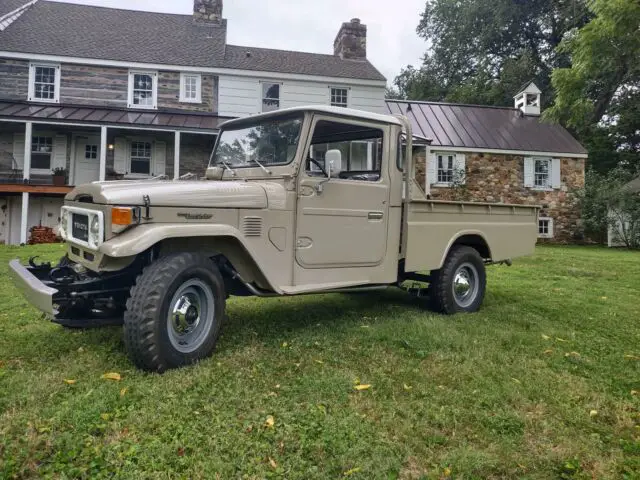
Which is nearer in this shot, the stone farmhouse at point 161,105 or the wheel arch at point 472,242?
the wheel arch at point 472,242

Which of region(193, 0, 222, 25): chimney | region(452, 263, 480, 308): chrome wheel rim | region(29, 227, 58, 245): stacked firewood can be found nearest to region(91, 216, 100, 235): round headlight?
region(452, 263, 480, 308): chrome wheel rim

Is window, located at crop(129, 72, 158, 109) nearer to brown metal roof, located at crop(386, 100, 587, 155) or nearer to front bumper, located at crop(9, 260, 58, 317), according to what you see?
brown metal roof, located at crop(386, 100, 587, 155)

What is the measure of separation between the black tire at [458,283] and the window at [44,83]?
16266mm

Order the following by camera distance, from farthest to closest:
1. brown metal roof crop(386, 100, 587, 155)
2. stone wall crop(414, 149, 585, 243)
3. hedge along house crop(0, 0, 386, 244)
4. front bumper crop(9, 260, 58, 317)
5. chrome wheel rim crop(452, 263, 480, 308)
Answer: brown metal roof crop(386, 100, 587, 155) < stone wall crop(414, 149, 585, 243) < hedge along house crop(0, 0, 386, 244) < chrome wheel rim crop(452, 263, 480, 308) < front bumper crop(9, 260, 58, 317)

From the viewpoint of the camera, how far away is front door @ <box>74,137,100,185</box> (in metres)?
17.0

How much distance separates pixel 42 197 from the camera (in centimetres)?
1603

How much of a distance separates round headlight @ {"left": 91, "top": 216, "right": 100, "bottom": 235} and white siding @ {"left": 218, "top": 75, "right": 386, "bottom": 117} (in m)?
14.5

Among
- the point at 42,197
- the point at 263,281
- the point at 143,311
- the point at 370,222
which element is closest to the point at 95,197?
the point at 143,311

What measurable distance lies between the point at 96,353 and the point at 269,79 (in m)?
15.4

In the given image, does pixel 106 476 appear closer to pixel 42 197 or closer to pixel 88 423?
pixel 88 423

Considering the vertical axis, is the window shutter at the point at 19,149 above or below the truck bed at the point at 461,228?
above

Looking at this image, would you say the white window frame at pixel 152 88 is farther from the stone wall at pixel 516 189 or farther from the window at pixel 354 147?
the window at pixel 354 147

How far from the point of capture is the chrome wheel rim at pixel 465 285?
555cm

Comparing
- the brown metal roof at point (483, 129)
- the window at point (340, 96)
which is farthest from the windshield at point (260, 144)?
the brown metal roof at point (483, 129)
